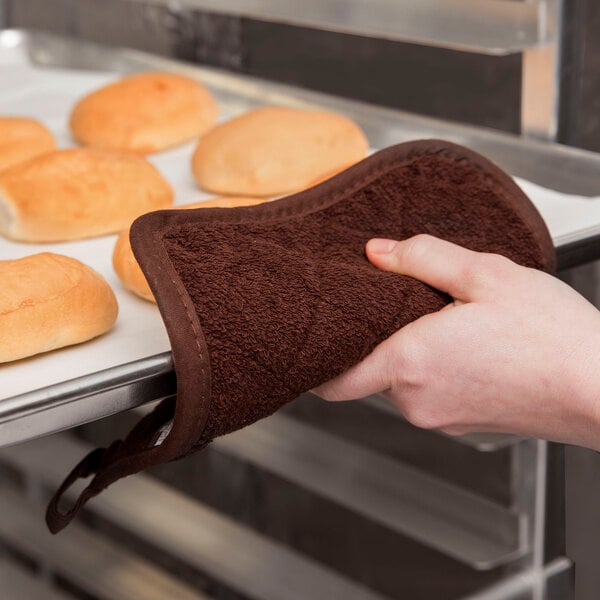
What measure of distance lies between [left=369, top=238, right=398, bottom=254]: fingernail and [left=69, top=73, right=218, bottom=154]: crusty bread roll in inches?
16.0

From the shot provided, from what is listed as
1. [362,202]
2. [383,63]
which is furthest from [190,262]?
[383,63]

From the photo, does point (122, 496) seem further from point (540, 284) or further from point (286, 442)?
point (540, 284)

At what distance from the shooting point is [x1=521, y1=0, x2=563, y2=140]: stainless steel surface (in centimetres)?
93

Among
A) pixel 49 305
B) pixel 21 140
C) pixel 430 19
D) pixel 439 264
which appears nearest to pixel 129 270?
pixel 49 305

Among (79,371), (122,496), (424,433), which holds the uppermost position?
(79,371)

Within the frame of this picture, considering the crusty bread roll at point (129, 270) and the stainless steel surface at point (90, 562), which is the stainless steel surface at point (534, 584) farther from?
the crusty bread roll at point (129, 270)

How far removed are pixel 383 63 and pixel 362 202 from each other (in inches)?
19.7

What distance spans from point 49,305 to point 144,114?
453 millimetres

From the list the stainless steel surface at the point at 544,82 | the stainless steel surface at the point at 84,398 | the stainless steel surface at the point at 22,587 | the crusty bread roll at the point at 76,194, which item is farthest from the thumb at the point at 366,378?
the stainless steel surface at the point at 22,587

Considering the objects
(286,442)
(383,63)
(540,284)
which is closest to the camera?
(540,284)

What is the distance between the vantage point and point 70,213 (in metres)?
0.84

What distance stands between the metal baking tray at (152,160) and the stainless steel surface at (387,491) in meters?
0.14

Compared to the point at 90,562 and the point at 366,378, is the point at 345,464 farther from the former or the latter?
the point at 366,378

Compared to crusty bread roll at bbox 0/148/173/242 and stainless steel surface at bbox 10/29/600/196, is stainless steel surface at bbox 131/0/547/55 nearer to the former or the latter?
stainless steel surface at bbox 10/29/600/196
